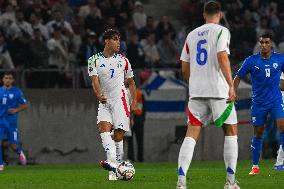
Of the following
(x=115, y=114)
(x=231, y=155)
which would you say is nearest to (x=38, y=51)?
(x=115, y=114)

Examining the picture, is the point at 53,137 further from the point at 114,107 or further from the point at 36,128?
the point at 114,107

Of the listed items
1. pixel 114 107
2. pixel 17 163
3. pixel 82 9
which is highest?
pixel 82 9

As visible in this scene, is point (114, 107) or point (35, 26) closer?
point (114, 107)

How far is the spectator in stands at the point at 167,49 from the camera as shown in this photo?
29.6 m

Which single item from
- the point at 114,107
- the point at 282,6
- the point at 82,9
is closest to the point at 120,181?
the point at 114,107

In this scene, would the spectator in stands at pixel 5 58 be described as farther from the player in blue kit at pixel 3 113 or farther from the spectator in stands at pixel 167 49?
the spectator in stands at pixel 167 49

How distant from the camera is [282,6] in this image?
33.4 meters

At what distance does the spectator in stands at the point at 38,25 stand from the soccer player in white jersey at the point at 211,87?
597 inches

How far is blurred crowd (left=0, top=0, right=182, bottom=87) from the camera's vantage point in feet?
91.1

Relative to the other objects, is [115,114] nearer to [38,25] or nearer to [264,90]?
[264,90]

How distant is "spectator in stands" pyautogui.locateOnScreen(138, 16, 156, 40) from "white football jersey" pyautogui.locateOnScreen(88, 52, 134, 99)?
1250 centimetres

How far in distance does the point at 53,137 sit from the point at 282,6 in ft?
29.9

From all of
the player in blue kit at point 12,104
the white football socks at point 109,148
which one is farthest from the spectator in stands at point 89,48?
the white football socks at point 109,148

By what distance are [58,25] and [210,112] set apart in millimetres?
15495
